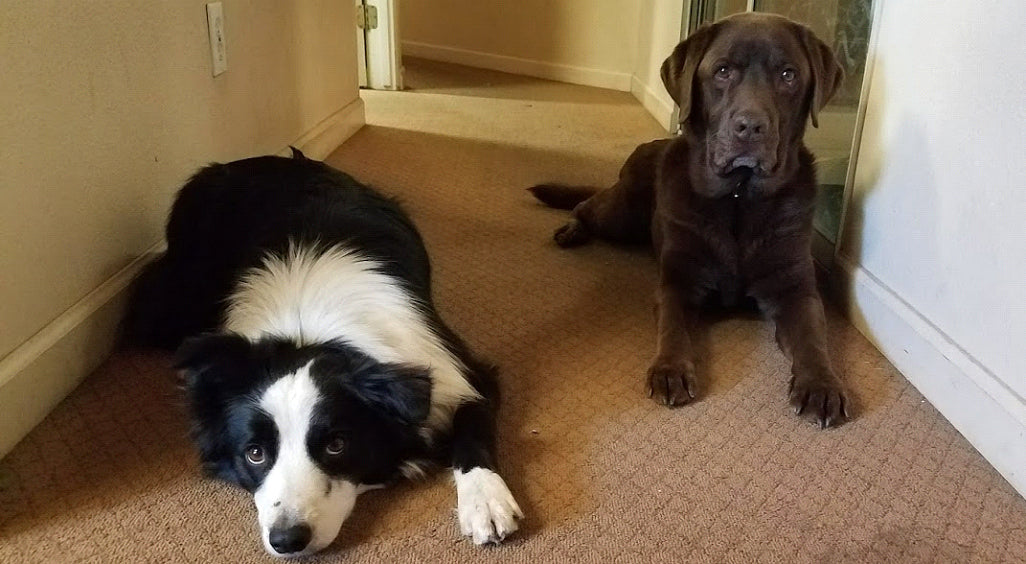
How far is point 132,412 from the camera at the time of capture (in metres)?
1.53

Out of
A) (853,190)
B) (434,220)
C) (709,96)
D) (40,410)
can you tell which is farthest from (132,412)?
(853,190)

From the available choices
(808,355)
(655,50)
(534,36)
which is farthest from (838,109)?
(534,36)

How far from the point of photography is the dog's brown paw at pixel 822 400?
59.6 inches

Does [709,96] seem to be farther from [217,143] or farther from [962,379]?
[217,143]

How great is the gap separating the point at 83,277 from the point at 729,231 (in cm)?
135

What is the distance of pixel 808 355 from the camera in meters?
1.63

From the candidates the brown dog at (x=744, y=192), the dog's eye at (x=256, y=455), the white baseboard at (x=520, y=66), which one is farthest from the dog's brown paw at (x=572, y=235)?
the white baseboard at (x=520, y=66)

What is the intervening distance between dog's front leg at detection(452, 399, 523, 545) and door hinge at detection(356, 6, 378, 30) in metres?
3.03

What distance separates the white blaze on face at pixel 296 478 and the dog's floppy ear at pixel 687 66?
3.59 ft

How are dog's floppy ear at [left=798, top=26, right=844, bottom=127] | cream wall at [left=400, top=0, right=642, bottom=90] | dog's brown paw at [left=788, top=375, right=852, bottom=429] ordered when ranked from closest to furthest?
dog's brown paw at [left=788, top=375, right=852, bottom=429], dog's floppy ear at [left=798, top=26, right=844, bottom=127], cream wall at [left=400, top=0, right=642, bottom=90]

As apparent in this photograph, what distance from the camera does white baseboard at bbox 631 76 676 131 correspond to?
3667 millimetres

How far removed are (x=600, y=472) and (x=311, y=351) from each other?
514 millimetres

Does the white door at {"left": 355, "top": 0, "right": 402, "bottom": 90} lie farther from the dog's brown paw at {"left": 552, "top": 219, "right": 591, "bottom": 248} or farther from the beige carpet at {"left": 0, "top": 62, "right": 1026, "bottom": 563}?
the beige carpet at {"left": 0, "top": 62, "right": 1026, "bottom": 563}

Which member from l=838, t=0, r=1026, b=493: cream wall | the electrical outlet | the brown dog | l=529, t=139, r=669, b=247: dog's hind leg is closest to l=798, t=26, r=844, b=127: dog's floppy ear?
the brown dog
